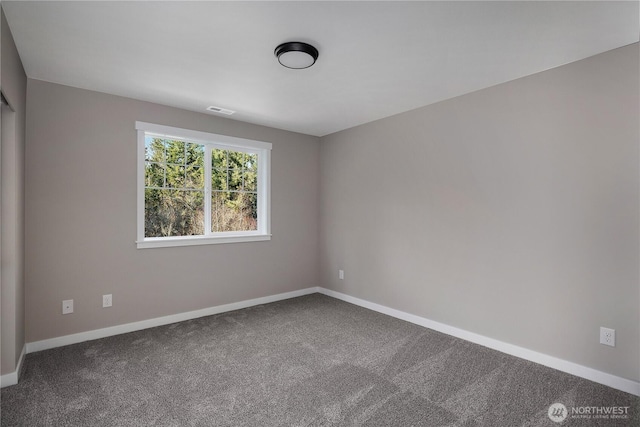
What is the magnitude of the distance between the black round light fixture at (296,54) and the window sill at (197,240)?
7.34ft

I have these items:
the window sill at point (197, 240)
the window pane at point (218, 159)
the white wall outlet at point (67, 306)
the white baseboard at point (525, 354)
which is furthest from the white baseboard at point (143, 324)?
the window pane at point (218, 159)

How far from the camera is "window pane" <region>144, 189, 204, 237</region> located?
139 inches

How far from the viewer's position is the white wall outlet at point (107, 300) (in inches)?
125

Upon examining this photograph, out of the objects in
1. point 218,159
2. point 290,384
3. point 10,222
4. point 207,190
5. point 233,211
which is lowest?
point 290,384

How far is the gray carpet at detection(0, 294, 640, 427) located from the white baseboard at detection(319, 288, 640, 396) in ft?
0.24

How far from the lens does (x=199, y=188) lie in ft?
12.7

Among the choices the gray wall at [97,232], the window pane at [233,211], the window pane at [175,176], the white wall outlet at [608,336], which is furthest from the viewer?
the window pane at [233,211]

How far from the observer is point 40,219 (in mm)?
2855

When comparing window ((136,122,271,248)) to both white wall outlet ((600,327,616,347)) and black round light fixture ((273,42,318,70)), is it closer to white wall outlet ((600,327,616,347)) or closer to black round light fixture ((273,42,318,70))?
A: black round light fixture ((273,42,318,70))

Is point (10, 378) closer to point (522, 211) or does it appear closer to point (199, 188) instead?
point (199, 188)

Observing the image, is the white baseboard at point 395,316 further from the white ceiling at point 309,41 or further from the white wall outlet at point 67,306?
the white ceiling at point 309,41

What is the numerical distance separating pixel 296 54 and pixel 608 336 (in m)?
3.00

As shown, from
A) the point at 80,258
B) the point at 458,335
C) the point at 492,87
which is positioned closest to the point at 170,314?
the point at 80,258

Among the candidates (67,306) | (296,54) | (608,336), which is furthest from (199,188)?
(608,336)
